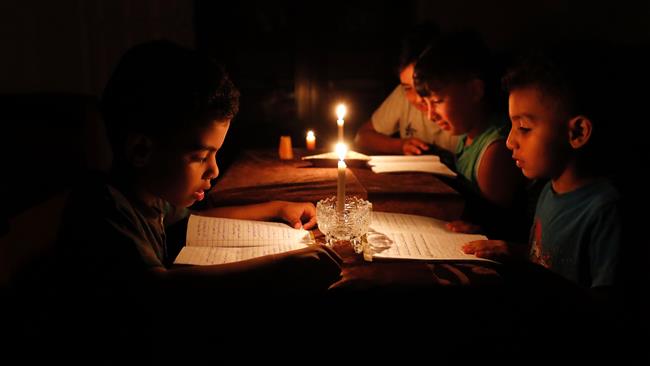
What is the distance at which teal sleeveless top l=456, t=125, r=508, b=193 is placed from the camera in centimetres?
183

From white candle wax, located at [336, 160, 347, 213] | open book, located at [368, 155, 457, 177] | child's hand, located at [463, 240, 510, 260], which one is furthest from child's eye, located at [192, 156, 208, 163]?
open book, located at [368, 155, 457, 177]

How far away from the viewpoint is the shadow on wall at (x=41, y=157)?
1.52 m

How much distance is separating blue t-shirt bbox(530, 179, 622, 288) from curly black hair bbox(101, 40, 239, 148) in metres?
0.82

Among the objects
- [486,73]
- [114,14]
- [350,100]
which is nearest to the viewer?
[486,73]

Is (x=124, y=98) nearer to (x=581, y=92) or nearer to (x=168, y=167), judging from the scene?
(x=168, y=167)

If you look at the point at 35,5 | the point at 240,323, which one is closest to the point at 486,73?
the point at 240,323

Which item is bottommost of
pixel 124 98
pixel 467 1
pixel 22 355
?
pixel 22 355

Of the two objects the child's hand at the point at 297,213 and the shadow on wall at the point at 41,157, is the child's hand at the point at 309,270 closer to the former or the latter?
the child's hand at the point at 297,213

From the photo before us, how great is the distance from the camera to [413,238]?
3.88ft

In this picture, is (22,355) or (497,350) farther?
(22,355)

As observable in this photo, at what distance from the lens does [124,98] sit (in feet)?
3.45

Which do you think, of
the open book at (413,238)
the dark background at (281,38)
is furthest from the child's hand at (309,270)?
the dark background at (281,38)

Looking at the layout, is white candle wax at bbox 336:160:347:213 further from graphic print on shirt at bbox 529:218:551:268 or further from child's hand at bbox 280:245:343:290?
graphic print on shirt at bbox 529:218:551:268

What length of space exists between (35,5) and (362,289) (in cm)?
244
